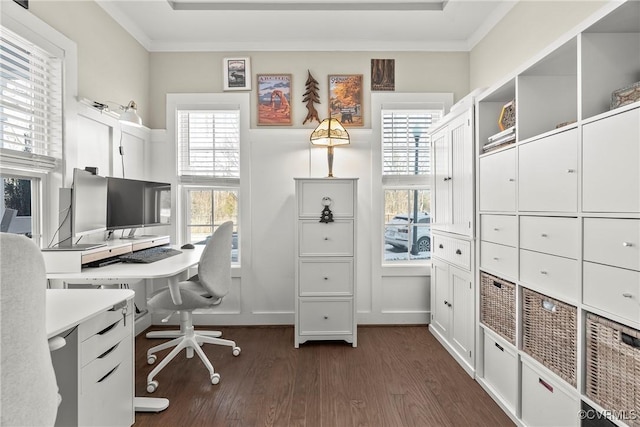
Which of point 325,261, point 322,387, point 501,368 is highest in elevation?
point 325,261

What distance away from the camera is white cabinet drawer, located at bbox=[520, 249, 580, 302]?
4.73 ft

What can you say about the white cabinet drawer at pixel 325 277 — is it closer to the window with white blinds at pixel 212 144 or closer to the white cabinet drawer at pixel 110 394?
the window with white blinds at pixel 212 144

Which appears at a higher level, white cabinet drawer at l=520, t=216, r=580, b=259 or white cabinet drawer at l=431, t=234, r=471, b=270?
white cabinet drawer at l=520, t=216, r=580, b=259

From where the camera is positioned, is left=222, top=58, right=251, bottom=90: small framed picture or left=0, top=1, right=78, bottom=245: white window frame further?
left=222, top=58, right=251, bottom=90: small framed picture

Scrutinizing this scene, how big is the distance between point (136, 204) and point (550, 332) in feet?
9.23

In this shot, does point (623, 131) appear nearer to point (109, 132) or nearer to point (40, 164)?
point (40, 164)

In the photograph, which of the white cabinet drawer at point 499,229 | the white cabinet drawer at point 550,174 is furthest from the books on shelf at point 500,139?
the white cabinet drawer at point 499,229

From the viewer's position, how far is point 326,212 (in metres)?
2.80

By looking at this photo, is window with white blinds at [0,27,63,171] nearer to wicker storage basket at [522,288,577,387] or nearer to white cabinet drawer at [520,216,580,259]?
white cabinet drawer at [520,216,580,259]

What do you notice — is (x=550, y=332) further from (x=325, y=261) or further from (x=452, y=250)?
(x=325, y=261)

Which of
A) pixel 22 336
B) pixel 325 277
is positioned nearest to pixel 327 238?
pixel 325 277

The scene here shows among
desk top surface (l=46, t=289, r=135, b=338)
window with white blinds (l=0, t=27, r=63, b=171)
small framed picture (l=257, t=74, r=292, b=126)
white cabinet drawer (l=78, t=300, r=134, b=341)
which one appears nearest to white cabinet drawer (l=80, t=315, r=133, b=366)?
white cabinet drawer (l=78, t=300, r=134, b=341)

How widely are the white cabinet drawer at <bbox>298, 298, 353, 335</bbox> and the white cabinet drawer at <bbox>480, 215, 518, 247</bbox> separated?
1230mm

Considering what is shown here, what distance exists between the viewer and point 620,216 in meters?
1.21
